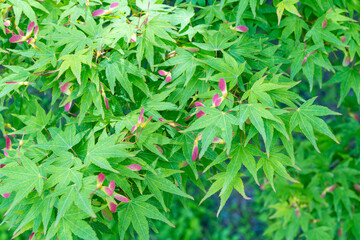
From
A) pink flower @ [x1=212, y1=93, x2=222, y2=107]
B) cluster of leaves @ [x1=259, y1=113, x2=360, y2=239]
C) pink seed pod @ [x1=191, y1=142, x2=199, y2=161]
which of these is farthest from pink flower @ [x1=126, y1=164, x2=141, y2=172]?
cluster of leaves @ [x1=259, y1=113, x2=360, y2=239]

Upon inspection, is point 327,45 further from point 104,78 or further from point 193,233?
point 193,233

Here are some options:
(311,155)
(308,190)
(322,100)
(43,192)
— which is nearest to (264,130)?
(43,192)

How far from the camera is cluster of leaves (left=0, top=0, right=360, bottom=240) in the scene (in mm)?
1096

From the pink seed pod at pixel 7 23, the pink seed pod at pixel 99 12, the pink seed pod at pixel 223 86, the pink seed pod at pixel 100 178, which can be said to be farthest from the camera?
the pink seed pod at pixel 7 23

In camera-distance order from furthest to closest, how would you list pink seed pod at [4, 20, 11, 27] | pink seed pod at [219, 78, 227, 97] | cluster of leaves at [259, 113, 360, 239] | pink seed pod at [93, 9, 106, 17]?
cluster of leaves at [259, 113, 360, 239] → pink seed pod at [4, 20, 11, 27] → pink seed pod at [93, 9, 106, 17] → pink seed pod at [219, 78, 227, 97]

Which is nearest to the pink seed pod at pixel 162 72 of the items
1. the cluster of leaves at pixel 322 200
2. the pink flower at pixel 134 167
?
the pink flower at pixel 134 167

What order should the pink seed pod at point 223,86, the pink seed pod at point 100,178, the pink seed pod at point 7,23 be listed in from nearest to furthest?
the pink seed pod at point 100,178 < the pink seed pod at point 223,86 < the pink seed pod at point 7,23

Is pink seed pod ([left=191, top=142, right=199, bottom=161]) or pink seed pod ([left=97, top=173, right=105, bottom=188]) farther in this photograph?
pink seed pod ([left=191, top=142, right=199, bottom=161])

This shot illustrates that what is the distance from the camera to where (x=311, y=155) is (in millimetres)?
2430

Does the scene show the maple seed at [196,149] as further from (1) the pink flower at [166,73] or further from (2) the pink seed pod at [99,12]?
(2) the pink seed pod at [99,12]

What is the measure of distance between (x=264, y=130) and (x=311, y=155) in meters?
1.53

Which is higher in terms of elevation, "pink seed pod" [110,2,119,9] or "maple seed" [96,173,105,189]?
"pink seed pod" [110,2,119,9]

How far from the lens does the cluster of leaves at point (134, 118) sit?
110 cm

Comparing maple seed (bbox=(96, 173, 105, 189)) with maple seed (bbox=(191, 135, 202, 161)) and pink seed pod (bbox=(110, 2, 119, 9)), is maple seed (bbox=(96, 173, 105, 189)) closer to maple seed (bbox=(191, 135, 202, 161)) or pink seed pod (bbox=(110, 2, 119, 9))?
maple seed (bbox=(191, 135, 202, 161))
